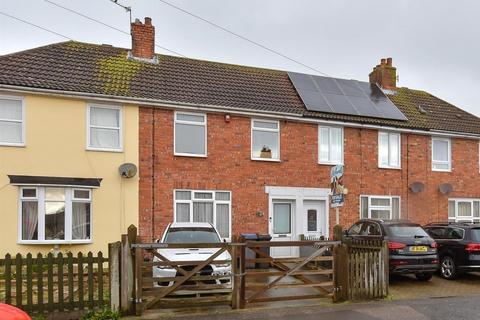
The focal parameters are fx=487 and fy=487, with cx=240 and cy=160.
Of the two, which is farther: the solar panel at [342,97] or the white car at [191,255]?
the solar panel at [342,97]

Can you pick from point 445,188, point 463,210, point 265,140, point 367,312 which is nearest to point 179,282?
point 367,312

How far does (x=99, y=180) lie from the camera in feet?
47.3

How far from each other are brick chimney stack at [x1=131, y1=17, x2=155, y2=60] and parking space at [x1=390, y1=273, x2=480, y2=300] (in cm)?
1130

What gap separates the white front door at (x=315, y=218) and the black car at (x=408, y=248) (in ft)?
15.1

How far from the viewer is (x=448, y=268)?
13.2 meters

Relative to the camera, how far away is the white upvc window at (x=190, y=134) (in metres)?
15.7

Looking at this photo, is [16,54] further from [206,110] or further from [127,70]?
[206,110]

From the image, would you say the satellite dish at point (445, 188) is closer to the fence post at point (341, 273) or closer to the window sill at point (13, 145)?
the fence post at point (341, 273)

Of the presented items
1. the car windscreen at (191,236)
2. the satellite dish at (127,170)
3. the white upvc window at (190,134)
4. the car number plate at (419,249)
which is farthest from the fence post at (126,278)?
the white upvc window at (190,134)

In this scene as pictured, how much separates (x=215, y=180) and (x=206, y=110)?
91.1 inches

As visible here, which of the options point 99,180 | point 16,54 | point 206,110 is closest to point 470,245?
point 206,110

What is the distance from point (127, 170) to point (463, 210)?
13806mm

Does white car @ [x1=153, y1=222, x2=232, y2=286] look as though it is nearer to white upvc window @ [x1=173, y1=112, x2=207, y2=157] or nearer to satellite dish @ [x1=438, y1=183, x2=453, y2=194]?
white upvc window @ [x1=173, y1=112, x2=207, y2=157]

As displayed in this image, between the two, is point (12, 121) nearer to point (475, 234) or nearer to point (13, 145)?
point (13, 145)
